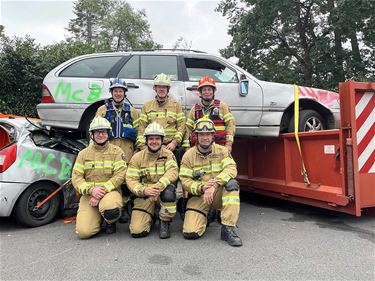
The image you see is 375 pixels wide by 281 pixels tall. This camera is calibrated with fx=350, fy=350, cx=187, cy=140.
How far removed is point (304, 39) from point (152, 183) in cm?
1649

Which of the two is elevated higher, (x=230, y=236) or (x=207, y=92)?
(x=207, y=92)

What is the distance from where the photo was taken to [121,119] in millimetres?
4734

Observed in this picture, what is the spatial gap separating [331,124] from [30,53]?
27.1 feet

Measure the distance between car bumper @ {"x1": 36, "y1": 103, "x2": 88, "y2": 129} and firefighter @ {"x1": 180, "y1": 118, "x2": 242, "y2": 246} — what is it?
194 centimetres

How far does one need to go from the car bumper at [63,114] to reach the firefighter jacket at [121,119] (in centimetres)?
50

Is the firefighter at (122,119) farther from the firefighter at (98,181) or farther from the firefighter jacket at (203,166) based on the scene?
the firefighter jacket at (203,166)

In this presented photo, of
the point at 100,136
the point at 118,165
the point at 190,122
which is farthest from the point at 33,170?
the point at 190,122

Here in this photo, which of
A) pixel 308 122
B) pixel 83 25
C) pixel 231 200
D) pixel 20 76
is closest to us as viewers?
pixel 231 200

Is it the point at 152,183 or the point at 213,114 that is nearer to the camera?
the point at 152,183

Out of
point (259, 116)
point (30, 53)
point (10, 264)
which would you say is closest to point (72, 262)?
point (10, 264)

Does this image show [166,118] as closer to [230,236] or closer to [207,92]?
[207,92]

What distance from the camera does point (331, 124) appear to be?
5.77 metres

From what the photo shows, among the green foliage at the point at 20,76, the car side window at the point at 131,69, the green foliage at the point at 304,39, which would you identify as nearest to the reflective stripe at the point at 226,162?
the car side window at the point at 131,69

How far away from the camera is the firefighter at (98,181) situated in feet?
13.2
